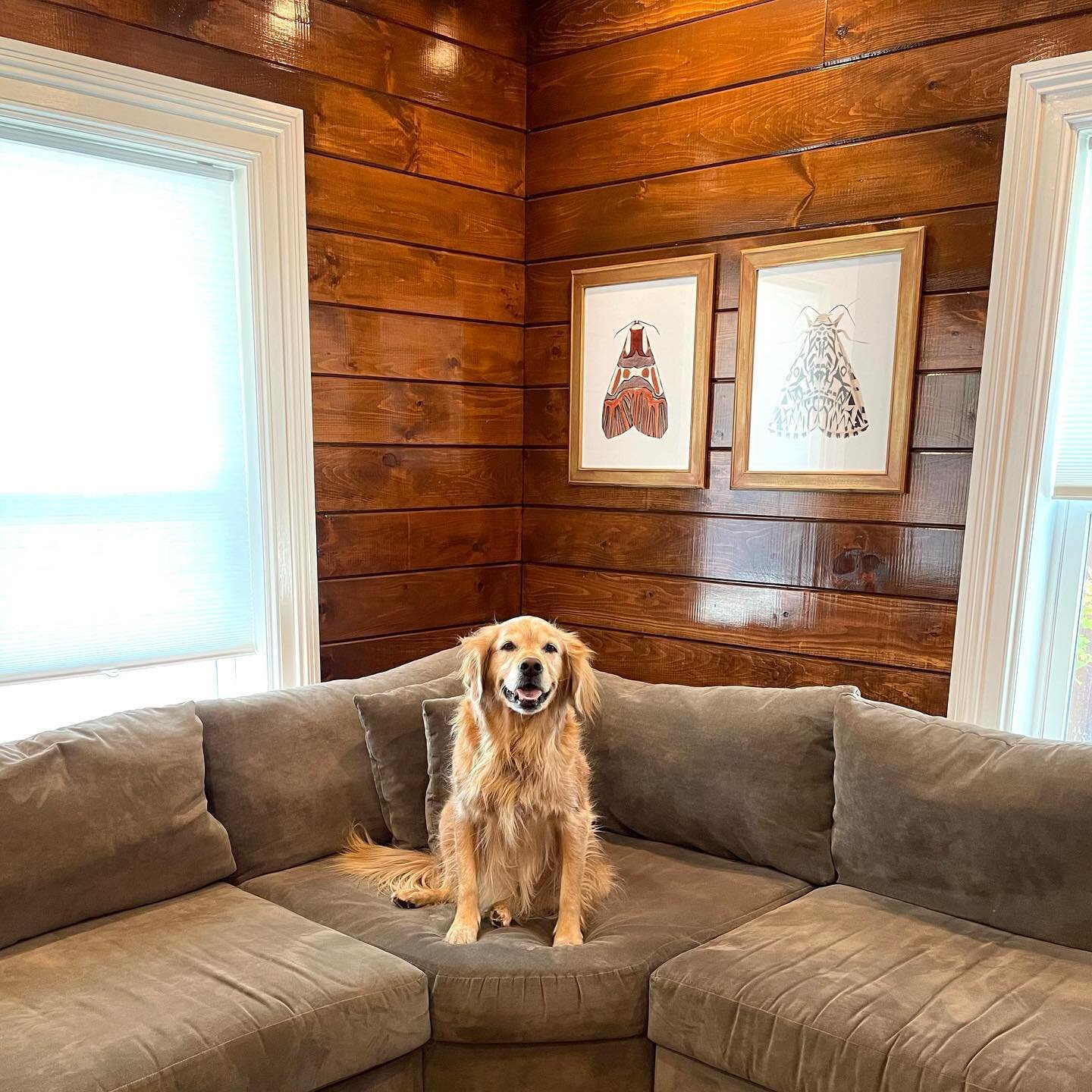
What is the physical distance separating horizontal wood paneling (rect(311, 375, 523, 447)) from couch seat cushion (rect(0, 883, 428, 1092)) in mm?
1371

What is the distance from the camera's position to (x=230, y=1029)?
157cm

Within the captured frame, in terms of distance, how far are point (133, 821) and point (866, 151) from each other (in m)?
2.32

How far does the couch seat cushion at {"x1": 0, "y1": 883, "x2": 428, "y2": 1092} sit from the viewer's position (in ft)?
4.82

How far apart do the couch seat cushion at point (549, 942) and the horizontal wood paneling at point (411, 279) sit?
1.57 metres

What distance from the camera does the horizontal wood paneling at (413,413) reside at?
2.74 meters

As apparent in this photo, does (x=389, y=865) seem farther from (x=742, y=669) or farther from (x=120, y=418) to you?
(x=120, y=418)

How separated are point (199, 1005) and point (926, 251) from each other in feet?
7.36

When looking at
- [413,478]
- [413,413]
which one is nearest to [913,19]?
[413,413]

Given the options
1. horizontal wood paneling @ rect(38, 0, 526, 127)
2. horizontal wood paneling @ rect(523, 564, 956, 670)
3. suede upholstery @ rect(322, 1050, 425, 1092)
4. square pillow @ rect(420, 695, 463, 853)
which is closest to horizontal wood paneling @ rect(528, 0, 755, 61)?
horizontal wood paneling @ rect(38, 0, 526, 127)

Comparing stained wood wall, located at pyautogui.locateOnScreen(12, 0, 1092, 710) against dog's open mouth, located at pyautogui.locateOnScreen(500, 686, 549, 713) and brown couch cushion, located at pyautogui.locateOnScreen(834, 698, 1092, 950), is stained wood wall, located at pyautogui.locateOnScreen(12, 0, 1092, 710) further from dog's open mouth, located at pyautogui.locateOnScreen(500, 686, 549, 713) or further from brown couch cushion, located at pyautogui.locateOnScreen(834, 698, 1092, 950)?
dog's open mouth, located at pyautogui.locateOnScreen(500, 686, 549, 713)

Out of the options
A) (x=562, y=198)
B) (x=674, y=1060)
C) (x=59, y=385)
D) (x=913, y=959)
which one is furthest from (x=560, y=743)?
(x=562, y=198)

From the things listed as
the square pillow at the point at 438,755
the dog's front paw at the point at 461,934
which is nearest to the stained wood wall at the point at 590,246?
the square pillow at the point at 438,755

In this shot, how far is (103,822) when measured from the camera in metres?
1.94

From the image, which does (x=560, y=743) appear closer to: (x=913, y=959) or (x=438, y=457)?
(x=913, y=959)
